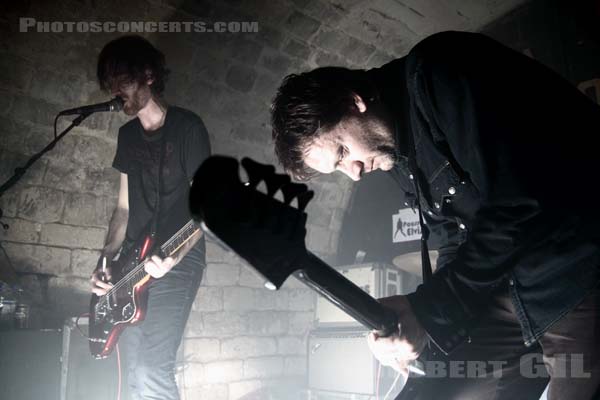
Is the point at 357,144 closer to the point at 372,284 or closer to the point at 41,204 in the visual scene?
the point at 372,284

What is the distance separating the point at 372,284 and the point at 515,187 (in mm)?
2741

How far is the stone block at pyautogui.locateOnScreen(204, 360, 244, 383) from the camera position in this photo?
12.6 ft

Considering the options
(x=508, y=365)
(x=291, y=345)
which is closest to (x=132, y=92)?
(x=291, y=345)

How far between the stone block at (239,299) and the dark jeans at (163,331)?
1.53 metres

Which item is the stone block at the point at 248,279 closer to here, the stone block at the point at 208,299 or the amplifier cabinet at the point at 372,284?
the stone block at the point at 208,299

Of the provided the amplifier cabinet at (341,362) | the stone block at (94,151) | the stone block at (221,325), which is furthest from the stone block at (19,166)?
the amplifier cabinet at (341,362)

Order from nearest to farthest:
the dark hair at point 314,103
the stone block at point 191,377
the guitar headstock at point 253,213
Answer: the guitar headstock at point 253,213 → the dark hair at point 314,103 → the stone block at point 191,377

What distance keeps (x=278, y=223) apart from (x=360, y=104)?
2.09 feet

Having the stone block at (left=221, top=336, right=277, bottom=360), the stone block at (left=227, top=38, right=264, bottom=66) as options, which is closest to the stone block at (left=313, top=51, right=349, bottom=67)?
the stone block at (left=227, top=38, right=264, bottom=66)

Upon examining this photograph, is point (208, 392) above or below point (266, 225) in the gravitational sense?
below

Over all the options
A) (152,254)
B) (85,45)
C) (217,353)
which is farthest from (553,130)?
(217,353)

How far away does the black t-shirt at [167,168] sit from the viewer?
2.79 m

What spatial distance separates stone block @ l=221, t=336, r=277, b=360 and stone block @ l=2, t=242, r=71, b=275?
4.68 ft

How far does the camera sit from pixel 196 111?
3.78m
